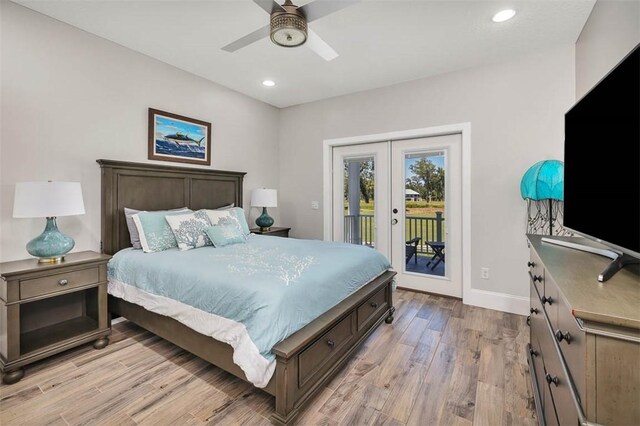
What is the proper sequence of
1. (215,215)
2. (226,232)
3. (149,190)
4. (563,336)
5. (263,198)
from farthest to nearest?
(263,198) → (215,215) → (149,190) → (226,232) → (563,336)

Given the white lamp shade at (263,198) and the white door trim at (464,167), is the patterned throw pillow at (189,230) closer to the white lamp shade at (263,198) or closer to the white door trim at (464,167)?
the white lamp shade at (263,198)

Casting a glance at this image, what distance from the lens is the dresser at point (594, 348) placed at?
731 millimetres

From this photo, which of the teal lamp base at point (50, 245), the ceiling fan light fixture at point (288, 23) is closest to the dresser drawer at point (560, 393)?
the ceiling fan light fixture at point (288, 23)

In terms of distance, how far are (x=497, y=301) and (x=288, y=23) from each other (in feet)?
11.1

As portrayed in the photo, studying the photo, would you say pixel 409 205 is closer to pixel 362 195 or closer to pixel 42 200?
pixel 362 195

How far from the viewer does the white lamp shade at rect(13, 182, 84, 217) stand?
207 cm

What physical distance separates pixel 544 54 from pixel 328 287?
3.19 meters

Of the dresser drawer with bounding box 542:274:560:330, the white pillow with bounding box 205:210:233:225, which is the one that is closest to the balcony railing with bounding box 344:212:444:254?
the white pillow with bounding box 205:210:233:225

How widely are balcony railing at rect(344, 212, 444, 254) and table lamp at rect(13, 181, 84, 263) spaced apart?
10.4 ft

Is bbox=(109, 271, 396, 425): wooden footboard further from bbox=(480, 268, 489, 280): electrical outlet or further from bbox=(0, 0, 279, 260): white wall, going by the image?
bbox=(480, 268, 489, 280): electrical outlet

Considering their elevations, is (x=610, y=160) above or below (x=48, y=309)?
above

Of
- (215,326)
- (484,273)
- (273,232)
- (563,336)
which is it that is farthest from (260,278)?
(484,273)

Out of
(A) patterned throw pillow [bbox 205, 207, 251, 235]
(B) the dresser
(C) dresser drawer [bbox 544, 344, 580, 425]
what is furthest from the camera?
(A) patterned throw pillow [bbox 205, 207, 251, 235]

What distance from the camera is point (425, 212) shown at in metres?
3.82
